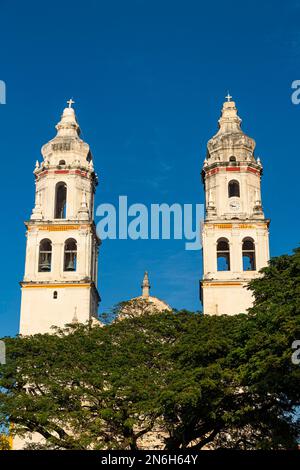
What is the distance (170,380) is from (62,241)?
51.7ft

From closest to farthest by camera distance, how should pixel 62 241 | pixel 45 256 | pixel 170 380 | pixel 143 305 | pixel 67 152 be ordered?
pixel 170 380, pixel 143 305, pixel 62 241, pixel 45 256, pixel 67 152

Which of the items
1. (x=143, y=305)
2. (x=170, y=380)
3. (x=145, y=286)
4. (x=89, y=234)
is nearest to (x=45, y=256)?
(x=89, y=234)

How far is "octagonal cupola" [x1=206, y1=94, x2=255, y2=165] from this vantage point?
4219 cm

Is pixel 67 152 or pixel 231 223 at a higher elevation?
pixel 67 152

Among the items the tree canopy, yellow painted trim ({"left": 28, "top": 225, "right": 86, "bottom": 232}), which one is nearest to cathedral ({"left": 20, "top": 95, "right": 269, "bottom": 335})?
yellow painted trim ({"left": 28, "top": 225, "right": 86, "bottom": 232})

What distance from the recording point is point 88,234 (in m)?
39.8

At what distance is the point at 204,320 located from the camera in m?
29.0

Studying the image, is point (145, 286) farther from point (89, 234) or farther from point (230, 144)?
point (230, 144)

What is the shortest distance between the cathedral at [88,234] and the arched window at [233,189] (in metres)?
0.06

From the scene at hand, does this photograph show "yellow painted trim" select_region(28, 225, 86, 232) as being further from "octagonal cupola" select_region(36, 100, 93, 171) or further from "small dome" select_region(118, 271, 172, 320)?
"small dome" select_region(118, 271, 172, 320)

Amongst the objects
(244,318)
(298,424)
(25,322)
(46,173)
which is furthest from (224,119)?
(298,424)

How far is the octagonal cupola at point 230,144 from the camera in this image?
1661 inches

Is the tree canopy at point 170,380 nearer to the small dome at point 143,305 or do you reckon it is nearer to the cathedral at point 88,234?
the small dome at point 143,305

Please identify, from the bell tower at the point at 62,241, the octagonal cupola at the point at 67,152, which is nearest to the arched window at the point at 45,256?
the bell tower at the point at 62,241
